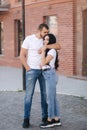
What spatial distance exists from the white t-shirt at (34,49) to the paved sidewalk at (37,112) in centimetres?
117

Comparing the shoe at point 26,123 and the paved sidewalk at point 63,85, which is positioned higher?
the shoe at point 26,123

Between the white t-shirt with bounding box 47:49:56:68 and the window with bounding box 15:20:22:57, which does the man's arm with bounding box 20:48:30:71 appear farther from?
the window with bounding box 15:20:22:57

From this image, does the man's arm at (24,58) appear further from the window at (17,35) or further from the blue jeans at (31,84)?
the window at (17,35)

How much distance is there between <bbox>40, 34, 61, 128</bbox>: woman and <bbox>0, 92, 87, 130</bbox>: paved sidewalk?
7.7 inches

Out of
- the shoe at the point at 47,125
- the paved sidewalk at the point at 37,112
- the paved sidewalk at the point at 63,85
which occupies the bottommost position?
the paved sidewalk at the point at 63,85

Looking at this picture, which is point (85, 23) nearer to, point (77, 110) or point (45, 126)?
point (77, 110)

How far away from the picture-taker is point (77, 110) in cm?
1020

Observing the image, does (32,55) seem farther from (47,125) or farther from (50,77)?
(47,125)

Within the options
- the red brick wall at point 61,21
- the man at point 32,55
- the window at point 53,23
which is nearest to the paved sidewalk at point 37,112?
the man at point 32,55

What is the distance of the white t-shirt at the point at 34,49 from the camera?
8.24 metres

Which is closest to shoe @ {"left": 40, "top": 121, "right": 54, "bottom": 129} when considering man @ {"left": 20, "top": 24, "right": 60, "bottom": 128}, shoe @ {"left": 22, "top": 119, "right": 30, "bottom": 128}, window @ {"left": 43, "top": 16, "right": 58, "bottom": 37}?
shoe @ {"left": 22, "top": 119, "right": 30, "bottom": 128}

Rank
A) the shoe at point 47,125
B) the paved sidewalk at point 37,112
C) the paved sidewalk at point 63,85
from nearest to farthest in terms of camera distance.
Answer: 1. the shoe at point 47,125
2. the paved sidewalk at point 37,112
3. the paved sidewalk at point 63,85

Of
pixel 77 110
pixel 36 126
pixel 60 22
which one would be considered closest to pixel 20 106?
pixel 77 110

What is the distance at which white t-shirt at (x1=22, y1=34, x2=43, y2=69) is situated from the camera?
324 inches
